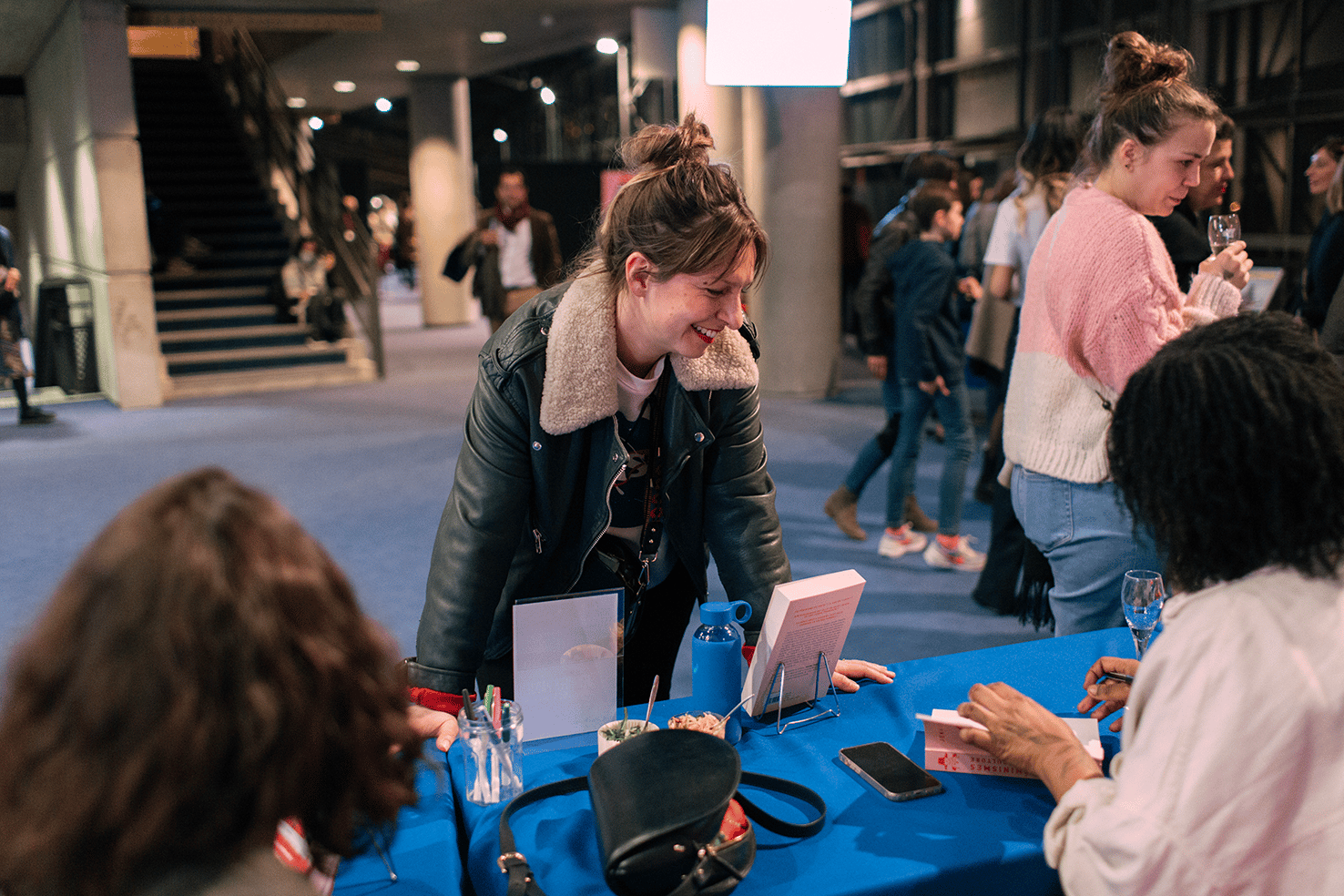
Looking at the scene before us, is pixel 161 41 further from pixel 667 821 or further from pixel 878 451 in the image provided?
pixel 667 821

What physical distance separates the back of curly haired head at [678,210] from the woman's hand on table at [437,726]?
2.48 feet

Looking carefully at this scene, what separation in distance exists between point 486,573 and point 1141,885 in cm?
106

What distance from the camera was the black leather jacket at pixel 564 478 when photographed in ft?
5.68

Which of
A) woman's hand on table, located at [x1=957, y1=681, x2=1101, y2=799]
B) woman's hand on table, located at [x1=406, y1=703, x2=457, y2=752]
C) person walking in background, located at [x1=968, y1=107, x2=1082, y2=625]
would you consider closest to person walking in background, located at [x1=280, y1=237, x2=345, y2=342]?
person walking in background, located at [x1=968, y1=107, x2=1082, y2=625]

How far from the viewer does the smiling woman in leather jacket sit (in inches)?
67.8

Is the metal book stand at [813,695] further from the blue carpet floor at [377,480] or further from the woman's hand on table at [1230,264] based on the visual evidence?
the woman's hand on table at [1230,264]

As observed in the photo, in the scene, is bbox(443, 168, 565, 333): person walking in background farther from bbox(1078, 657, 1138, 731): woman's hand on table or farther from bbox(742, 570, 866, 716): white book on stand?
bbox(1078, 657, 1138, 731): woman's hand on table

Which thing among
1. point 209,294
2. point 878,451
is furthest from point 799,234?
point 209,294

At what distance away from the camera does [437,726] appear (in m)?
1.62

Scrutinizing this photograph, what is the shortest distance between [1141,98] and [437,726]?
69.7 inches

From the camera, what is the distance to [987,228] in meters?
6.07

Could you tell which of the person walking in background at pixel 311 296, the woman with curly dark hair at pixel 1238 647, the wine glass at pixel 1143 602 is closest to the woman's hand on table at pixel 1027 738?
the woman with curly dark hair at pixel 1238 647

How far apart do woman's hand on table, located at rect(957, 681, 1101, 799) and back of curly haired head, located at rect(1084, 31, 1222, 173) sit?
1240 mm

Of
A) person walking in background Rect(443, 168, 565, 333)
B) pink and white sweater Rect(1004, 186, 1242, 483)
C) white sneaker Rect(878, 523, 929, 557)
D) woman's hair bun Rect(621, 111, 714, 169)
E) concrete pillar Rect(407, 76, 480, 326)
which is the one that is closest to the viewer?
woman's hair bun Rect(621, 111, 714, 169)
